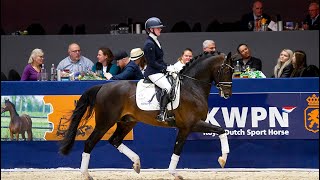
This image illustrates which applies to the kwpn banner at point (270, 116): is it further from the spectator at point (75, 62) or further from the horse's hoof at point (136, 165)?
the spectator at point (75, 62)

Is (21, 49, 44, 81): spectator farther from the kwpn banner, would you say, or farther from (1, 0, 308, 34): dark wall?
(1, 0, 308, 34): dark wall

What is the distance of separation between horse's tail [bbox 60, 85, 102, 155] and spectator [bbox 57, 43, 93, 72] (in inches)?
69.2

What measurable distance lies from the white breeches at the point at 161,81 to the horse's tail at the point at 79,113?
2.62 feet

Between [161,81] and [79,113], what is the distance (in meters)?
1.23

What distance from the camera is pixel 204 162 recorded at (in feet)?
40.8

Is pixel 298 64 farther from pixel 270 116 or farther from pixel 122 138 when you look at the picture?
pixel 122 138

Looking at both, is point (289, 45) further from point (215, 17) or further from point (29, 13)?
point (29, 13)

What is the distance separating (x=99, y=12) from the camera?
16281 millimetres

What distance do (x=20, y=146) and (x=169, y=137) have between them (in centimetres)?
218

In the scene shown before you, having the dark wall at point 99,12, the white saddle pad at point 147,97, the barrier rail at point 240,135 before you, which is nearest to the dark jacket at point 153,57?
the white saddle pad at point 147,97

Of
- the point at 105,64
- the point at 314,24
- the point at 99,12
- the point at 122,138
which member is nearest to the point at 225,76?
the point at 122,138

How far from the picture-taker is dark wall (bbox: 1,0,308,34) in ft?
52.7

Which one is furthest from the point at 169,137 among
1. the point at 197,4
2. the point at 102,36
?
the point at 197,4

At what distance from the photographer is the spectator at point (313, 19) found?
14.5 m
